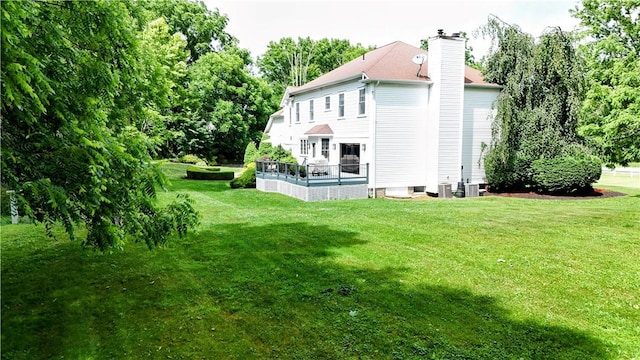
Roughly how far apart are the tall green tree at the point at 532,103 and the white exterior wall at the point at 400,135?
3446 mm

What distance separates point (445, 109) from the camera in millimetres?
19062

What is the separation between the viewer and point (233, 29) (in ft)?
164

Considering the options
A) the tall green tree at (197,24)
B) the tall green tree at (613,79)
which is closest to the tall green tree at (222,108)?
the tall green tree at (197,24)

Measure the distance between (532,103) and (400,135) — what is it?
22.6ft

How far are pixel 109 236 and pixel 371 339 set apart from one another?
10.5 feet

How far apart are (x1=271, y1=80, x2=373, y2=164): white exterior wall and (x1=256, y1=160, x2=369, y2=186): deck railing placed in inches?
32.6

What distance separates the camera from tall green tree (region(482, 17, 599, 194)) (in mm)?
19719

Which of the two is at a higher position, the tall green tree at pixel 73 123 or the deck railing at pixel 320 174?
the tall green tree at pixel 73 123

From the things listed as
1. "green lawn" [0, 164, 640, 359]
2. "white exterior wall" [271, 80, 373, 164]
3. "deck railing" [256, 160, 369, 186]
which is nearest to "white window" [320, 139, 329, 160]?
"white exterior wall" [271, 80, 373, 164]

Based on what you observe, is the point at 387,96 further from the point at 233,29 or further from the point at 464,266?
the point at 233,29

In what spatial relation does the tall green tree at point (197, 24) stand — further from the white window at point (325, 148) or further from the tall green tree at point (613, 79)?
the tall green tree at point (613, 79)

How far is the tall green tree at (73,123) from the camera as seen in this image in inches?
141

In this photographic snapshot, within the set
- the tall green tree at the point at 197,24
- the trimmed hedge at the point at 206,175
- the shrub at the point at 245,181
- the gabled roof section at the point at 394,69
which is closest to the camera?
the gabled roof section at the point at 394,69

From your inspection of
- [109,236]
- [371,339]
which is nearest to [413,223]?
[371,339]
